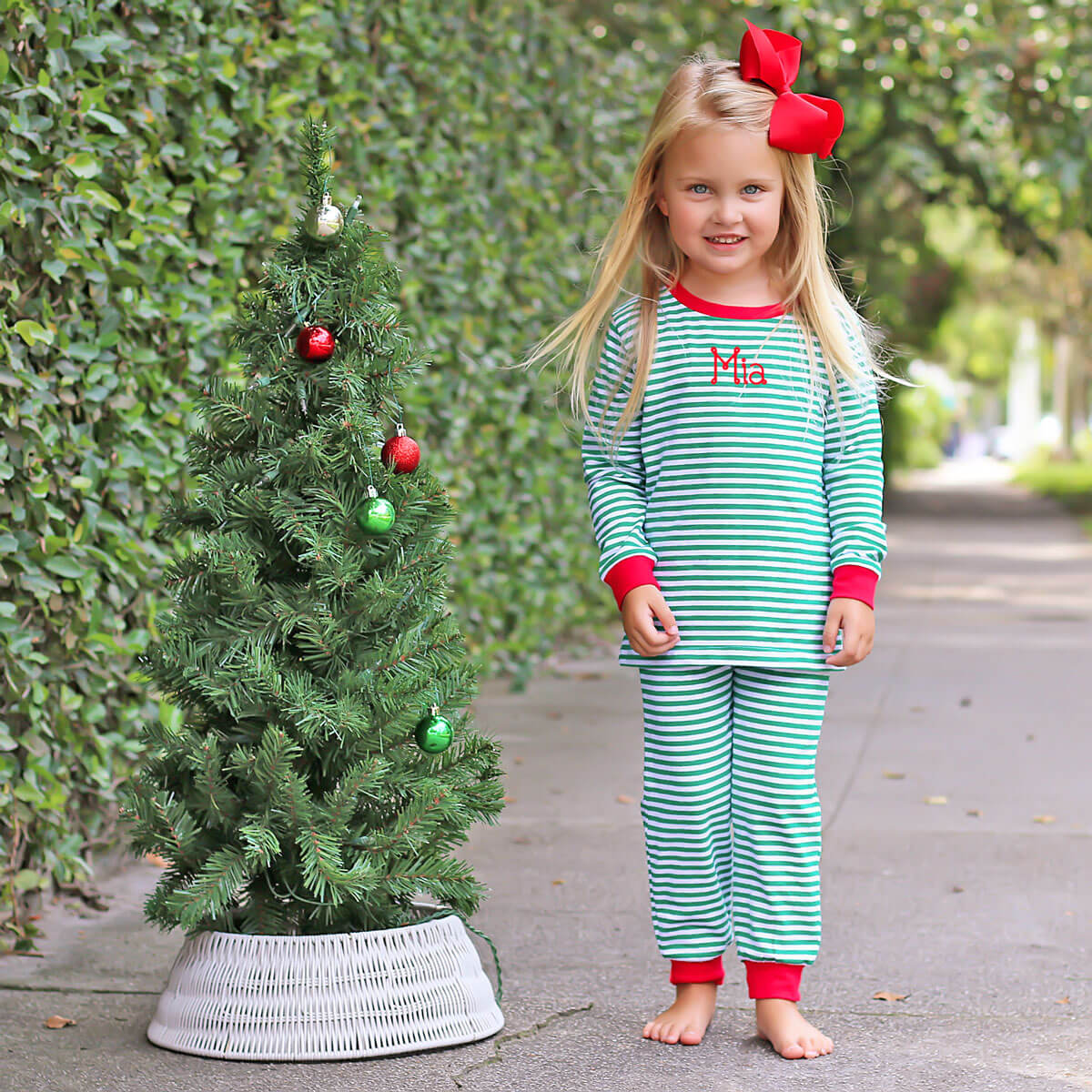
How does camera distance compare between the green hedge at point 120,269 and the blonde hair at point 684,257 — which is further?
the green hedge at point 120,269

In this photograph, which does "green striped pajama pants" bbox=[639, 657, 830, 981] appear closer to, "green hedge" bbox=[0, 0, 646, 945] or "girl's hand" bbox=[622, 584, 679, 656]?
"girl's hand" bbox=[622, 584, 679, 656]

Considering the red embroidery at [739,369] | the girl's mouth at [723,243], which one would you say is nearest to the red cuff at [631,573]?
the red embroidery at [739,369]

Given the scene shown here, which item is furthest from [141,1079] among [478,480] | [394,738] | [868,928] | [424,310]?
[478,480]

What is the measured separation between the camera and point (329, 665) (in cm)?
313

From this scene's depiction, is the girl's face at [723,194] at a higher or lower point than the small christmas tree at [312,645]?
higher

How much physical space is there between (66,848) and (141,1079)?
111cm

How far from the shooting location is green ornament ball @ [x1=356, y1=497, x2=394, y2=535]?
10.1 ft

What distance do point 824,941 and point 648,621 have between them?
1.32 m

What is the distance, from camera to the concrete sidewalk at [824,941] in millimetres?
Answer: 3061

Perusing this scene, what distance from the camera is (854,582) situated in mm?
3092

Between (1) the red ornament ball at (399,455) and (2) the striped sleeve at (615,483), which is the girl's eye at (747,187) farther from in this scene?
(1) the red ornament ball at (399,455)

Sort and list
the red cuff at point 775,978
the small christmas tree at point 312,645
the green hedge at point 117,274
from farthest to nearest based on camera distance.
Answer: the green hedge at point 117,274, the red cuff at point 775,978, the small christmas tree at point 312,645

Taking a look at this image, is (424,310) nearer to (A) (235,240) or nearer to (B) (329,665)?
(A) (235,240)

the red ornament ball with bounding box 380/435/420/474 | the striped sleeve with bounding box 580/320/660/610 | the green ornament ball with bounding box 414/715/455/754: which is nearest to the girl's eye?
the striped sleeve with bounding box 580/320/660/610
